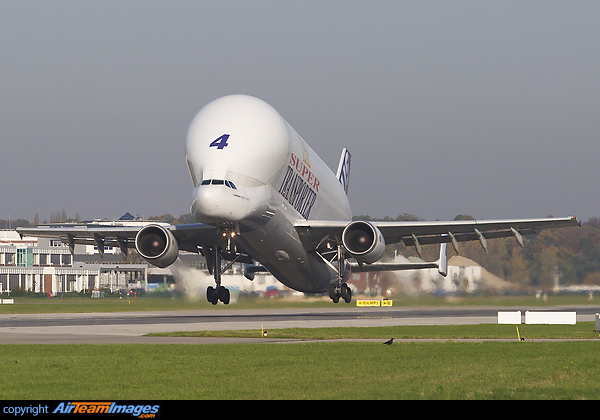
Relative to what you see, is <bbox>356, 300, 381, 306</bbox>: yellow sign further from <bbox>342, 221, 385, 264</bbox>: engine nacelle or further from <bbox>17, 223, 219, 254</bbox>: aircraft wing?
<bbox>342, 221, 385, 264</bbox>: engine nacelle

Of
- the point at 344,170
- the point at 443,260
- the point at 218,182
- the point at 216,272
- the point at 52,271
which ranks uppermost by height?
the point at 344,170

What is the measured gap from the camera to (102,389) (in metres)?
15.1

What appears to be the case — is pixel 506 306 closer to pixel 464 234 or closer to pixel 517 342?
pixel 464 234

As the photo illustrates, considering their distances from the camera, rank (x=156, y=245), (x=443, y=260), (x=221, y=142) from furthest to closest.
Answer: (x=443, y=260) → (x=156, y=245) → (x=221, y=142)

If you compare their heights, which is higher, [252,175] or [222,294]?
[252,175]

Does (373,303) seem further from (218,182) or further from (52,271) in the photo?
(52,271)

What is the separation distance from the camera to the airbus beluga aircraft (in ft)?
105

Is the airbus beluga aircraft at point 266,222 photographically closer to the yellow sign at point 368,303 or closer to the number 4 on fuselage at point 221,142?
the number 4 on fuselage at point 221,142

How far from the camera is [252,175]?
32.7 meters

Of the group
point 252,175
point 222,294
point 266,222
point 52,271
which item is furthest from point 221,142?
point 52,271

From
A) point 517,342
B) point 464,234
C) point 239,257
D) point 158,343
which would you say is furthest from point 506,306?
point 158,343

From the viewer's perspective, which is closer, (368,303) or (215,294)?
(215,294)

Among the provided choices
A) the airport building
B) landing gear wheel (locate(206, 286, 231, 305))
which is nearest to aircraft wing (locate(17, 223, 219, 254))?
landing gear wheel (locate(206, 286, 231, 305))

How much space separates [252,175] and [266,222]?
2762 millimetres
